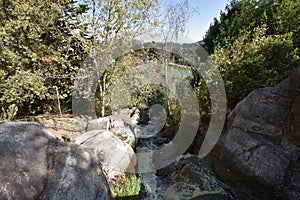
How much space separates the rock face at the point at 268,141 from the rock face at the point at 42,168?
261 centimetres

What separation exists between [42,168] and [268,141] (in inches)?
155

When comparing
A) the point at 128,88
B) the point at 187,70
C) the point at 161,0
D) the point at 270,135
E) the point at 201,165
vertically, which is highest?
the point at 161,0

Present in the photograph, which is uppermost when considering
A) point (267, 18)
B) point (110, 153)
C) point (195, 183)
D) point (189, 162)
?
point (267, 18)

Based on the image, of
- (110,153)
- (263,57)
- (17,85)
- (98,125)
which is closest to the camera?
(110,153)

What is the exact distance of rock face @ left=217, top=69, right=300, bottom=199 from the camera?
11.0ft

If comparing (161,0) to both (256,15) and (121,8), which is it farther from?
(256,15)

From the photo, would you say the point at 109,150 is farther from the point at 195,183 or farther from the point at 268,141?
the point at 268,141

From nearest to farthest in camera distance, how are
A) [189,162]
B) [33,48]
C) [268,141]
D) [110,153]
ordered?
[268,141] < [189,162] < [110,153] < [33,48]

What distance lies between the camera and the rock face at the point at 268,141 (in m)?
3.36

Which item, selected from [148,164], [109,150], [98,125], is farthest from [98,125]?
[148,164]

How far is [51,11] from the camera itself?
22.1ft

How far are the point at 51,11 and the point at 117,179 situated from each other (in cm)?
600

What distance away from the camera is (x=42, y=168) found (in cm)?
274

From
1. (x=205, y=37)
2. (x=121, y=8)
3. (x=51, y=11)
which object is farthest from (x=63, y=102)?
(x=205, y=37)
